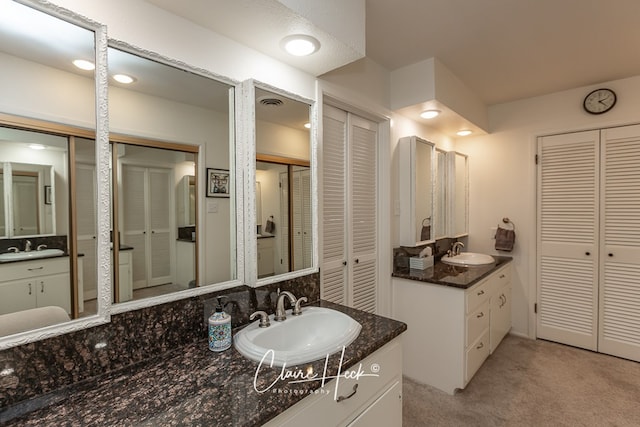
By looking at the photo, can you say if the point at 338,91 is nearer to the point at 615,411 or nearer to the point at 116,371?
the point at 116,371

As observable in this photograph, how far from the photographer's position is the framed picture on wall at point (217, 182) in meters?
1.32

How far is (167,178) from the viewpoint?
1187 millimetres

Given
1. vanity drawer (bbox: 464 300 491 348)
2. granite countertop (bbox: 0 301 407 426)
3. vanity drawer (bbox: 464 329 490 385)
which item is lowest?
vanity drawer (bbox: 464 329 490 385)

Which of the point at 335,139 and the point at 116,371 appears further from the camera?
the point at 335,139

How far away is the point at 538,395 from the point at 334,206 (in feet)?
6.43

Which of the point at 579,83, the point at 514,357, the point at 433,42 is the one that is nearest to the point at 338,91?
the point at 433,42

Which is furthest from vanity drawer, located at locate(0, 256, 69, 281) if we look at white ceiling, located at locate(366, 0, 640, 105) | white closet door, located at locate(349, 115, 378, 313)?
white ceiling, located at locate(366, 0, 640, 105)

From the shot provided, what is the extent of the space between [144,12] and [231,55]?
1.15 ft

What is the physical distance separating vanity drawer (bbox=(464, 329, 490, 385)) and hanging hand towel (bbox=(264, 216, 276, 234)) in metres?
1.65

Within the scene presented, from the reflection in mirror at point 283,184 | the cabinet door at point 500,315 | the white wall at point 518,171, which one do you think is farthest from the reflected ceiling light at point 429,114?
the cabinet door at point 500,315

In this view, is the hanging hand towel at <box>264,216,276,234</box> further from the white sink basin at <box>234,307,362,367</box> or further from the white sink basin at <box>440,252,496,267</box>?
the white sink basin at <box>440,252,496,267</box>

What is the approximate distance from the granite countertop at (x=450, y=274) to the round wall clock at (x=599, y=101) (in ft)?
5.23

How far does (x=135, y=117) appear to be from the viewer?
3.62ft

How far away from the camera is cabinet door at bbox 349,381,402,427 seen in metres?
1.17
